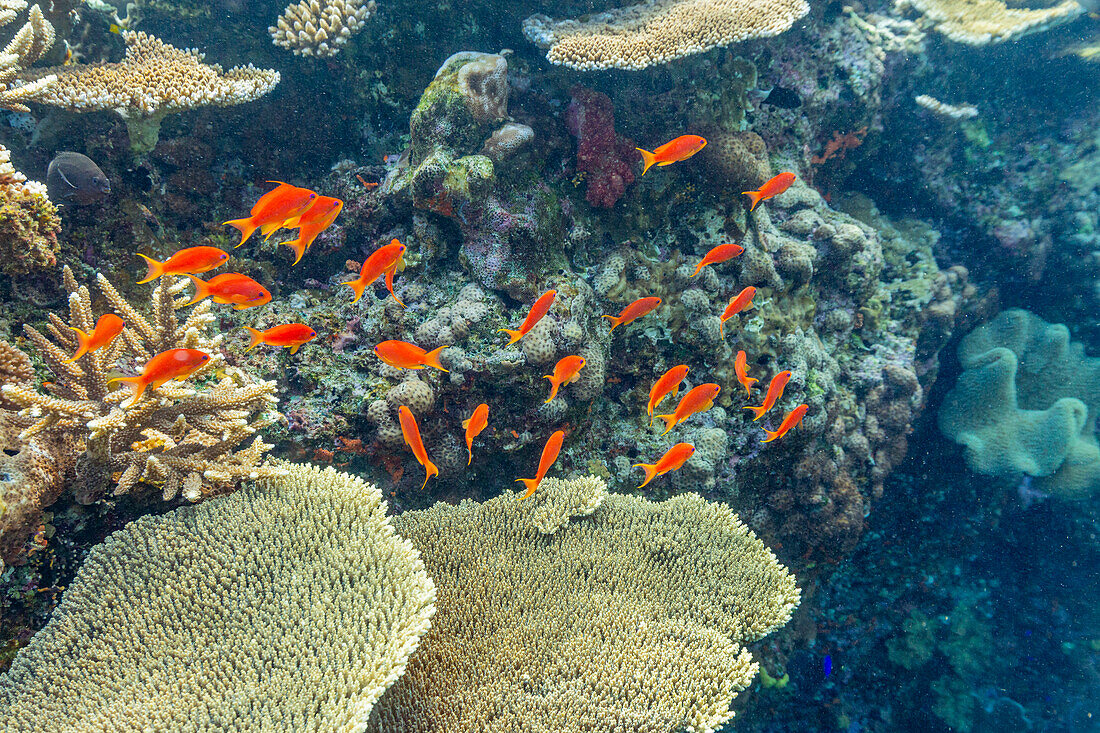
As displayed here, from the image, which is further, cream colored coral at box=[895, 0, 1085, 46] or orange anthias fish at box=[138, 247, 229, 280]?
cream colored coral at box=[895, 0, 1085, 46]

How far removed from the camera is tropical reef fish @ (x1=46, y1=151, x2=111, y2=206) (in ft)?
10.5

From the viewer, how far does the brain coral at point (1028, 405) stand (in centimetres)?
605

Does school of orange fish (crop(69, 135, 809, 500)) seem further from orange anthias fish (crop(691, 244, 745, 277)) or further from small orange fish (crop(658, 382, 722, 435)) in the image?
orange anthias fish (crop(691, 244, 745, 277))

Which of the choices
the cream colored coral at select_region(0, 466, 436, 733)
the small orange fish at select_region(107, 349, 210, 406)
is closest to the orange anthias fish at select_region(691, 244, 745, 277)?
the cream colored coral at select_region(0, 466, 436, 733)

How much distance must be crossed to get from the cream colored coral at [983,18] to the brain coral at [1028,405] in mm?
3731

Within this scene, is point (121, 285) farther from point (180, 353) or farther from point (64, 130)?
point (180, 353)

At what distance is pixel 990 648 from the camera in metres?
5.98

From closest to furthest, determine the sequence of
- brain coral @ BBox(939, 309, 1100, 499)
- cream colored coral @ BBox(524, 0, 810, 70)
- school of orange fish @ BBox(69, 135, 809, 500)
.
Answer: school of orange fish @ BBox(69, 135, 809, 500) → cream colored coral @ BBox(524, 0, 810, 70) → brain coral @ BBox(939, 309, 1100, 499)

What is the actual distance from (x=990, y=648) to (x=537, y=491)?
22.3 feet

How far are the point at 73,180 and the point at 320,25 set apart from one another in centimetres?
270

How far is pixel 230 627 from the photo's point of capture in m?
2.26

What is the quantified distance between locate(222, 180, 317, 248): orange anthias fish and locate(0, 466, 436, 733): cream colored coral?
1557 millimetres

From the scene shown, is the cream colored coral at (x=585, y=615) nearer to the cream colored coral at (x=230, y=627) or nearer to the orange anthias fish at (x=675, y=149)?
the cream colored coral at (x=230, y=627)

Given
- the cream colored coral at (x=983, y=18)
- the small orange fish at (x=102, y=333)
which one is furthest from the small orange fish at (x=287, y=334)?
the cream colored coral at (x=983, y=18)
